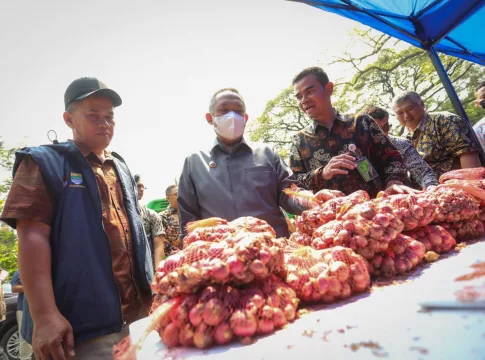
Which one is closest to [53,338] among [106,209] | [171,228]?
[106,209]

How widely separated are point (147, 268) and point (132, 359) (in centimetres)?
145

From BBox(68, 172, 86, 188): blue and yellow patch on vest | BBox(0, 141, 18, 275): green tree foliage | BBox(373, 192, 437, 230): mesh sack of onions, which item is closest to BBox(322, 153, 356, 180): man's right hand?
BBox(373, 192, 437, 230): mesh sack of onions

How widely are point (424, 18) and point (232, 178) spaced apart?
12.0 ft

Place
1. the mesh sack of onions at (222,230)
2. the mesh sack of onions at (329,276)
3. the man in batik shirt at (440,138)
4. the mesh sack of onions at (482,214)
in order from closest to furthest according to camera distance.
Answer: the mesh sack of onions at (329,276)
the mesh sack of onions at (222,230)
the mesh sack of onions at (482,214)
the man in batik shirt at (440,138)

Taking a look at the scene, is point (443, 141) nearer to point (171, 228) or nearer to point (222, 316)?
point (222, 316)

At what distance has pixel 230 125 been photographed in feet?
7.69

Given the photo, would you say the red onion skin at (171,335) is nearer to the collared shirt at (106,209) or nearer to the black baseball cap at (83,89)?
the collared shirt at (106,209)

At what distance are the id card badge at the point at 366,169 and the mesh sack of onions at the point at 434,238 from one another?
3.48ft

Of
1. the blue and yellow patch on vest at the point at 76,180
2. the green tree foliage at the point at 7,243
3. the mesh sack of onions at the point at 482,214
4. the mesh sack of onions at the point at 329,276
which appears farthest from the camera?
the green tree foliage at the point at 7,243

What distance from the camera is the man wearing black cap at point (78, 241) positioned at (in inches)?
61.0

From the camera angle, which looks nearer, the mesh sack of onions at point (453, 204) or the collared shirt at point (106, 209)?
the mesh sack of onions at point (453, 204)

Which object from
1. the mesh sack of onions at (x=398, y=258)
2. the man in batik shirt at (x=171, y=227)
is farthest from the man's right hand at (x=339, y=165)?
the man in batik shirt at (x=171, y=227)

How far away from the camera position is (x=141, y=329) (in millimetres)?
864

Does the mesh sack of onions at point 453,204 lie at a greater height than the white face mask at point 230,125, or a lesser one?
lesser
